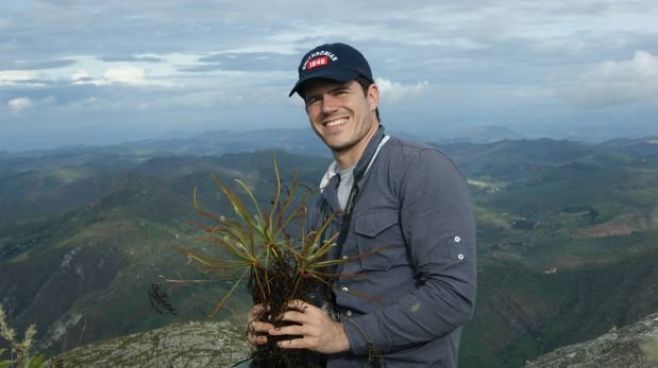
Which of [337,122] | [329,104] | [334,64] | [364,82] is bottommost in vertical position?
[337,122]

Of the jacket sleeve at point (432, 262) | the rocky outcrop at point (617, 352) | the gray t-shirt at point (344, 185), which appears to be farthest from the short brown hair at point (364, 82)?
the rocky outcrop at point (617, 352)

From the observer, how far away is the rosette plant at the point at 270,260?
4.00 meters

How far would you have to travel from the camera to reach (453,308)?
3732 millimetres

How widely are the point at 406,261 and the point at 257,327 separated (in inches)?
45.9

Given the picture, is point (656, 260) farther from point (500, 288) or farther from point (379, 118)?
point (379, 118)

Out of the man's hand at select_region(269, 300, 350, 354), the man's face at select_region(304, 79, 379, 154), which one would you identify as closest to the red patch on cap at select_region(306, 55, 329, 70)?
the man's face at select_region(304, 79, 379, 154)

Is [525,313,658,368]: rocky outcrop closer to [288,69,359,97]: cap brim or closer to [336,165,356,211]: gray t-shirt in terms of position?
[336,165,356,211]: gray t-shirt

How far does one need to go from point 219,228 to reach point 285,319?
2.56 feet

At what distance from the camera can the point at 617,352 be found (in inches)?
213

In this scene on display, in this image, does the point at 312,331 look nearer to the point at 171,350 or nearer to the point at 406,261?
the point at 406,261

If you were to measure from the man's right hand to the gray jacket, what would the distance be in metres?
0.55

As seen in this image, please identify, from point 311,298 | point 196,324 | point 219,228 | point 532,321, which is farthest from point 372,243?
point 532,321

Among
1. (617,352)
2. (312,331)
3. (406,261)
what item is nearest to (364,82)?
(406,261)

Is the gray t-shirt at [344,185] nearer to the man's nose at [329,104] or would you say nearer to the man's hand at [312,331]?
the man's nose at [329,104]
